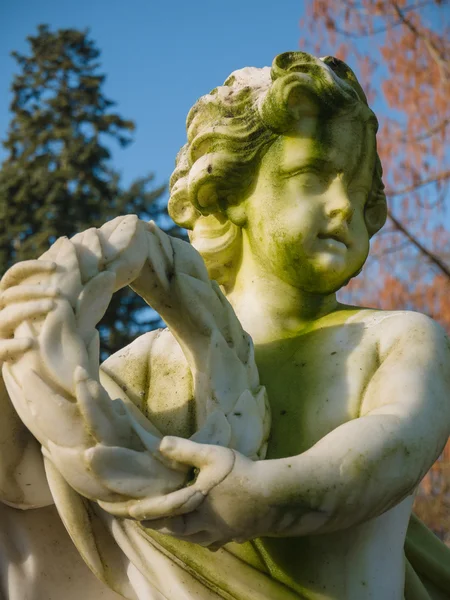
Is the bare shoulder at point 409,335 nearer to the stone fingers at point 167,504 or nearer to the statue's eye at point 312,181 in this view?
the statue's eye at point 312,181

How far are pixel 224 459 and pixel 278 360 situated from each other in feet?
1.78

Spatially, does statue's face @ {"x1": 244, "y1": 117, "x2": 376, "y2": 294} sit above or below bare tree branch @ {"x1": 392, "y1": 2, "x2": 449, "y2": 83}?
below

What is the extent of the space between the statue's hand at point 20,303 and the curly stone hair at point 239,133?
573 millimetres

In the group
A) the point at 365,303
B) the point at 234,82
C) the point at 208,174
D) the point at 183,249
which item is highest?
the point at 234,82

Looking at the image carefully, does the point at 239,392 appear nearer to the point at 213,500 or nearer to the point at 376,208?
the point at 213,500

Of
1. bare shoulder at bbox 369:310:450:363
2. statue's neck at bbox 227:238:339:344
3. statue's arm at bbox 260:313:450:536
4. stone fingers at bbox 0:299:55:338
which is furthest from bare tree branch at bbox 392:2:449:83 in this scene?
stone fingers at bbox 0:299:55:338

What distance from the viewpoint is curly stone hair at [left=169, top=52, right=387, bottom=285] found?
6.17 feet

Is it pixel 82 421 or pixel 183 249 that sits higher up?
pixel 183 249

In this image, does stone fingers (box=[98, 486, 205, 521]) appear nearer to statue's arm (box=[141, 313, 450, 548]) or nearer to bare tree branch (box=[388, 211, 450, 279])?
statue's arm (box=[141, 313, 450, 548])

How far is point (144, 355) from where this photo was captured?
6.19 ft

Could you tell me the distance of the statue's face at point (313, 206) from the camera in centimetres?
188

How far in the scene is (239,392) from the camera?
166 centimetres

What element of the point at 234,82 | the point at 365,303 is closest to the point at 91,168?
the point at 365,303

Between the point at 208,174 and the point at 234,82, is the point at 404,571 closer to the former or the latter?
the point at 208,174
